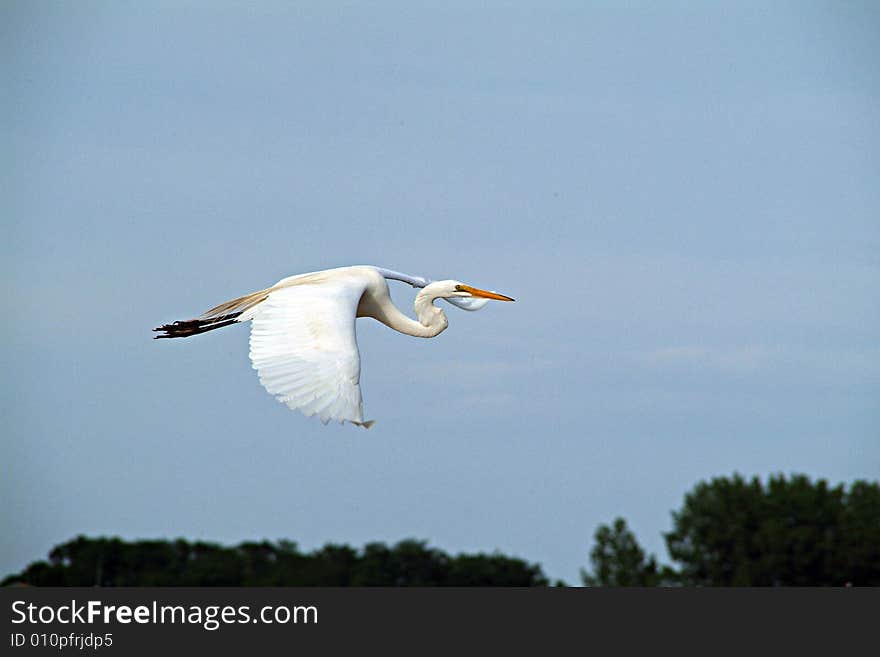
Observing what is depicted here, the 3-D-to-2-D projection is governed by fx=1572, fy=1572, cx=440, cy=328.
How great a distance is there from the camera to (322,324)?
22.6 m

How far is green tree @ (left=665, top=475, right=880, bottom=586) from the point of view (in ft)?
333

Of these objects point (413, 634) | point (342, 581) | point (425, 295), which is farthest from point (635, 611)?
point (342, 581)

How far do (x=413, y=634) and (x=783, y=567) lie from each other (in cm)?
7779

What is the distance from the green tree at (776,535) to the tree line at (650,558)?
67mm

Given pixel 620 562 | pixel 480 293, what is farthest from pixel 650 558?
pixel 480 293

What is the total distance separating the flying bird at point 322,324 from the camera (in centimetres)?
2095

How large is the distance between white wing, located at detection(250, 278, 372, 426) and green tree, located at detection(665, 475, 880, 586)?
264 ft

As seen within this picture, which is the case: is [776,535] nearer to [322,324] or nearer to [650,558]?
[650,558]

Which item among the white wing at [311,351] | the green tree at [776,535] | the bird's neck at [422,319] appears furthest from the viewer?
the green tree at [776,535]

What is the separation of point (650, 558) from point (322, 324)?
282ft

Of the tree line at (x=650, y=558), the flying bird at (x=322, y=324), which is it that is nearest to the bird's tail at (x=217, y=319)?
the flying bird at (x=322, y=324)

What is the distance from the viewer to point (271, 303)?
24.3m

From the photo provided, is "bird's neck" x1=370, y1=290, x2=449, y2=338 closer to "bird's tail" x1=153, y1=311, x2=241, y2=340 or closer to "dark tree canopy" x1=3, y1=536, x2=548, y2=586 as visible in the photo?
"bird's tail" x1=153, y1=311, x2=241, y2=340

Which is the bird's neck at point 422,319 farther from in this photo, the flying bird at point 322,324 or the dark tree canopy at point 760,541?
the dark tree canopy at point 760,541
